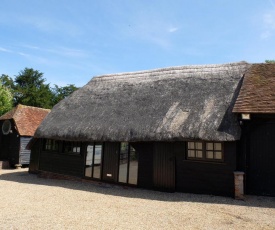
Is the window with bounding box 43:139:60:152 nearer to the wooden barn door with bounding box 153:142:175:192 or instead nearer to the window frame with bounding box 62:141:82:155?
the window frame with bounding box 62:141:82:155

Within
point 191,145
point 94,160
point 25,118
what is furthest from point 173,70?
point 25,118

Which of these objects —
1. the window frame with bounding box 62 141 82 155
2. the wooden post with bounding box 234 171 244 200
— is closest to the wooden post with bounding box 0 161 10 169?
the window frame with bounding box 62 141 82 155

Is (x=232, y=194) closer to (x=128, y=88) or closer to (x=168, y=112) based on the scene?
(x=168, y=112)

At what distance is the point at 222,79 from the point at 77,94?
9006mm

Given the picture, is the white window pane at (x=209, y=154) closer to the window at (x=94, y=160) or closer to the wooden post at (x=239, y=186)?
the wooden post at (x=239, y=186)

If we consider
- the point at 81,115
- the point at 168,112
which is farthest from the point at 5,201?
the point at 168,112

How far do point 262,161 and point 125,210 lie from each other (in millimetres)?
5704

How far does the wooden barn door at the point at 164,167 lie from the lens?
33.9ft

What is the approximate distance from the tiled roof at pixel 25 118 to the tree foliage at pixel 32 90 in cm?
1864

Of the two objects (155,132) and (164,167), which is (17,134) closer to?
(155,132)

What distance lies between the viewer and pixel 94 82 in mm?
16766

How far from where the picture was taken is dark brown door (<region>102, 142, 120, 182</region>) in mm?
11695

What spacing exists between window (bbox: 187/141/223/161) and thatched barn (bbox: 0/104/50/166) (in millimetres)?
13903

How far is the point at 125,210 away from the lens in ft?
25.5
